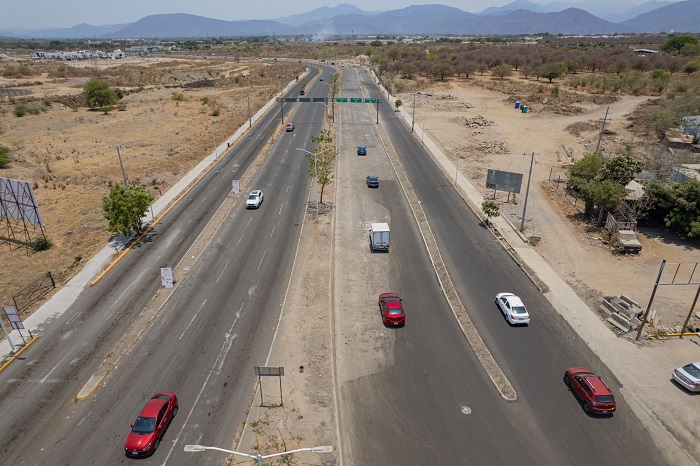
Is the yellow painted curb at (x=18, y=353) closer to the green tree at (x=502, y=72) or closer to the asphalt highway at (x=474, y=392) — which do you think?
the asphalt highway at (x=474, y=392)

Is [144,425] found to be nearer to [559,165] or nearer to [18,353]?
[18,353]

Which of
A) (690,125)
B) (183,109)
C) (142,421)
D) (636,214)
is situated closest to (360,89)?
(183,109)

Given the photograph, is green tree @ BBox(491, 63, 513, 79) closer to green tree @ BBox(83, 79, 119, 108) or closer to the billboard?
green tree @ BBox(83, 79, 119, 108)

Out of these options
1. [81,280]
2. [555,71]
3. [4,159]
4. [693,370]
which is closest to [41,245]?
[81,280]

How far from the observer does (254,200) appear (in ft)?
179

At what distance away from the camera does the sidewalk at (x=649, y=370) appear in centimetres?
2439

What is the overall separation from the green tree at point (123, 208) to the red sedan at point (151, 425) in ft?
83.0

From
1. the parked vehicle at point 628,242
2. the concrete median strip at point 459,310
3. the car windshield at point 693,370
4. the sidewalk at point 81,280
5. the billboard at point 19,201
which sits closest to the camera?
A: the car windshield at point 693,370

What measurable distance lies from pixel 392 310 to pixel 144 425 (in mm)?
18435

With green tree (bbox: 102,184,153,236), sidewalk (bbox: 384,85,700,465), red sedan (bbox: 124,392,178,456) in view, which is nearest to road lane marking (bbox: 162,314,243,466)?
red sedan (bbox: 124,392,178,456)

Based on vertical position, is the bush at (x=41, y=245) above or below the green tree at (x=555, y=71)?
below

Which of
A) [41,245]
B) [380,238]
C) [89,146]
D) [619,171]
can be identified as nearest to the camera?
[380,238]

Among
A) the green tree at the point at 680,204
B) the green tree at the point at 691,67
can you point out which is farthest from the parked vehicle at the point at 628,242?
the green tree at the point at 691,67

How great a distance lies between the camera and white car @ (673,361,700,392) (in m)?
26.9
